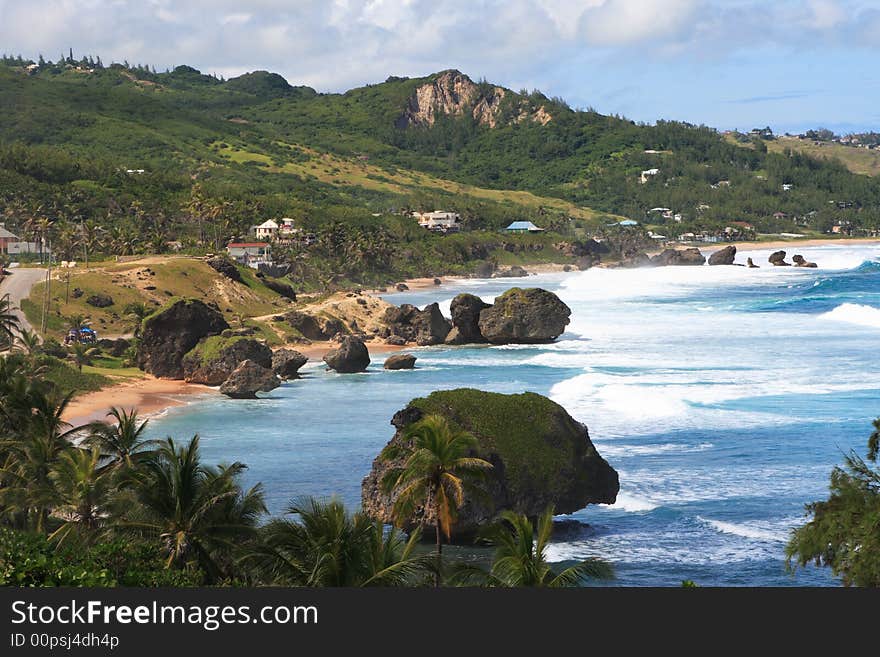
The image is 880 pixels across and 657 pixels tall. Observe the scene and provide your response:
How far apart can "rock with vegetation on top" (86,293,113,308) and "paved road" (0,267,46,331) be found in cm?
603

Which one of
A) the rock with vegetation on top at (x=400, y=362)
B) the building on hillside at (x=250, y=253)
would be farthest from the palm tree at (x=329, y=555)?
the building on hillside at (x=250, y=253)

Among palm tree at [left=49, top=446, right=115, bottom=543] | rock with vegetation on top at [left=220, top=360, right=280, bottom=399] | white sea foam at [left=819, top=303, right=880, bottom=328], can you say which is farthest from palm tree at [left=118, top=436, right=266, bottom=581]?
white sea foam at [left=819, top=303, right=880, bottom=328]

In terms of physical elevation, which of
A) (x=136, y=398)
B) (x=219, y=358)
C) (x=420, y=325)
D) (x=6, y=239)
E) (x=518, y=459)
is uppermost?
(x=6, y=239)

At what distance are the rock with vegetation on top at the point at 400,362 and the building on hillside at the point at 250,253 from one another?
74.2 m

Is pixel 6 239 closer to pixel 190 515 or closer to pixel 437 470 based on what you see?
pixel 437 470

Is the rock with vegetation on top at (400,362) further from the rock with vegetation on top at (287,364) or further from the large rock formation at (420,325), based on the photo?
the large rock formation at (420,325)

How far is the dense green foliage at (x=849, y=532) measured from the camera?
25.9 m

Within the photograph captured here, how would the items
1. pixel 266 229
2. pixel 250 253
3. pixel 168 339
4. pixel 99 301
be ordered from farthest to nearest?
pixel 266 229 → pixel 250 253 → pixel 99 301 → pixel 168 339

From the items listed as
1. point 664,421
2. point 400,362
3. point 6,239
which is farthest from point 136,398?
point 6,239

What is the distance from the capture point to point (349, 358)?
8812 centimetres

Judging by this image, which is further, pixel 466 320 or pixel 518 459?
pixel 466 320

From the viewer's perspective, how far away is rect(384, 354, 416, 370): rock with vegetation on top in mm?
90125

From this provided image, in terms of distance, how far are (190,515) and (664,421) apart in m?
40.8

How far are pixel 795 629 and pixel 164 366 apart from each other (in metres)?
76.5
